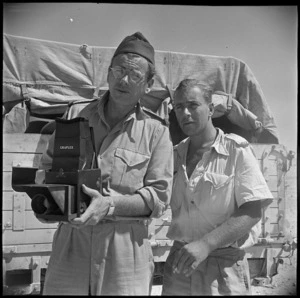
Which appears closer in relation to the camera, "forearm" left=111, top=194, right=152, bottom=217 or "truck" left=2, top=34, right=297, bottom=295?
"forearm" left=111, top=194, right=152, bottom=217

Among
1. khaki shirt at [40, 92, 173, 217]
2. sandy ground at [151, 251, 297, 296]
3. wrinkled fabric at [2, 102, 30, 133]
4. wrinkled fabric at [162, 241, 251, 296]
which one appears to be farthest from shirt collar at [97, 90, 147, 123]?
sandy ground at [151, 251, 297, 296]

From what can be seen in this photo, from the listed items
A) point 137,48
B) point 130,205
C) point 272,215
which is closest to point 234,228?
point 130,205

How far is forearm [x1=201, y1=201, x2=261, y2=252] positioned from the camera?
1.71 m

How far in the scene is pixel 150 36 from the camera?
2.22m

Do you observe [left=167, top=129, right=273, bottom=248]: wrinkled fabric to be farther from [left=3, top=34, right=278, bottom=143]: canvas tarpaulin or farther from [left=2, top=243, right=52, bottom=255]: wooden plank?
[left=2, top=243, right=52, bottom=255]: wooden plank

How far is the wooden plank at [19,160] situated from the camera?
2.42 m

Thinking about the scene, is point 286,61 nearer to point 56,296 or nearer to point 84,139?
point 84,139

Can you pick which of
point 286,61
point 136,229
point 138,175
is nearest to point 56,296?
point 136,229

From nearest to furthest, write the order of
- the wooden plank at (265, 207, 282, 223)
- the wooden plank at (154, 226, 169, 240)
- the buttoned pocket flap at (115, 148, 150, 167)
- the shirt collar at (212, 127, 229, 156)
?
the buttoned pocket flap at (115, 148, 150, 167)
the shirt collar at (212, 127, 229, 156)
the wooden plank at (154, 226, 169, 240)
the wooden plank at (265, 207, 282, 223)

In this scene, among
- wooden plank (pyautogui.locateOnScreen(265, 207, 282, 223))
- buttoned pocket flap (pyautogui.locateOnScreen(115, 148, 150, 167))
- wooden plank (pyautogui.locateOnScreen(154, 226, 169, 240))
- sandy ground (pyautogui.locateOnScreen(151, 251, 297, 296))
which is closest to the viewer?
buttoned pocket flap (pyautogui.locateOnScreen(115, 148, 150, 167))

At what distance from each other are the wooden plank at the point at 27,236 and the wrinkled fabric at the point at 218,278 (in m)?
1.13

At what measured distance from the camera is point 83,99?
2.40 m

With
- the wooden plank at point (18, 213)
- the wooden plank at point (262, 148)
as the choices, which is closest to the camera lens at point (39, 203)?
the wooden plank at point (18, 213)

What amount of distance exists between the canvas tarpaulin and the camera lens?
1.26 meters
